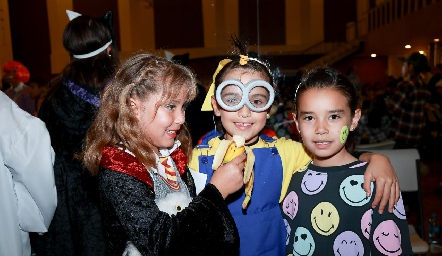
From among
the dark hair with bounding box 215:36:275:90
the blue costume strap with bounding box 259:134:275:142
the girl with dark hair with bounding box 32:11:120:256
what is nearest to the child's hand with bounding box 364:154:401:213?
the blue costume strap with bounding box 259:134:275:142

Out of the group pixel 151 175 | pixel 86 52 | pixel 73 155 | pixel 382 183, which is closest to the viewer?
pixel 151 175

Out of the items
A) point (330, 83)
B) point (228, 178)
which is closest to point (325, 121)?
point (330, 83)

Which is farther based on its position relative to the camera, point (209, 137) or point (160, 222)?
point (209, 137)

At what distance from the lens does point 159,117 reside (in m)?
1.37

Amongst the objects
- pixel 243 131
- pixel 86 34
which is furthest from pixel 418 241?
pixel 86 34

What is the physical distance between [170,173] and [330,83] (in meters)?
0.77

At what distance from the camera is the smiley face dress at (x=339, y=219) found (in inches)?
60.6

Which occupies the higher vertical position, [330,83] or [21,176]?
[330,83]

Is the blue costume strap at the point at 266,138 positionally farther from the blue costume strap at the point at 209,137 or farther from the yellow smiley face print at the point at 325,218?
the yellow smiley face print at the point at 325,218

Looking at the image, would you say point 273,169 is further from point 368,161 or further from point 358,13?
point 358,13

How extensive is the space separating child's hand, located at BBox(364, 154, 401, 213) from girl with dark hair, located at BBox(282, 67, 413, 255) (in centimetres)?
3

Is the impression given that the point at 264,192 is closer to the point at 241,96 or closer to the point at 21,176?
the point at 241,96

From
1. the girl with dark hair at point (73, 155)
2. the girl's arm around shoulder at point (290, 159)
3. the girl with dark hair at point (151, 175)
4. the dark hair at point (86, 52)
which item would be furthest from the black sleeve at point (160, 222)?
the dark hair at point (86, 52)

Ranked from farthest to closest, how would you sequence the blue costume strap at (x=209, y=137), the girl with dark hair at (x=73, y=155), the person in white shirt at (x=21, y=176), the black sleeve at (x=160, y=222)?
the girl with dark hair at (x=73, y=155), the blue costume strap at (x=209, y=137), the person in white shirt at (x=21, y=176), the black sleeve at (x=160, y=222)
